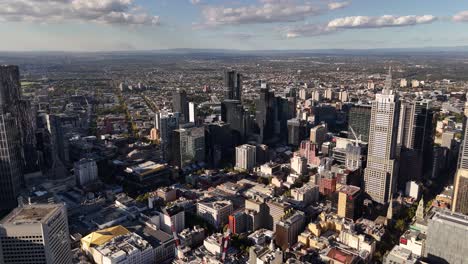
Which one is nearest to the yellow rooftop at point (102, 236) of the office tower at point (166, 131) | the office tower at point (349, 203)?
the office tower at point (349, 203)

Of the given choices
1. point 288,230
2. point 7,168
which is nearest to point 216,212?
point 288,230

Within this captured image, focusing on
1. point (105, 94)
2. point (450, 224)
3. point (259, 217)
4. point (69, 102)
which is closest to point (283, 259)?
point (259, 217)

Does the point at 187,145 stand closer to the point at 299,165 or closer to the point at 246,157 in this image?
the point at 246,157

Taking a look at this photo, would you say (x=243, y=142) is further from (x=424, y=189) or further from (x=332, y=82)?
(x=332, y=82)

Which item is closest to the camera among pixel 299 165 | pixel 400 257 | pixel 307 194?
pixel 400 257

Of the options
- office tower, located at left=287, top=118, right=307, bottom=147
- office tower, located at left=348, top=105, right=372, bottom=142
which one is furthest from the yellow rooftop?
office tower, located at left=348, top=105, right=372, bottom=142

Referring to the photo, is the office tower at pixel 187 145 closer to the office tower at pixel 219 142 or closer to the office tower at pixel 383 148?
the office tower at pixel 219 142
